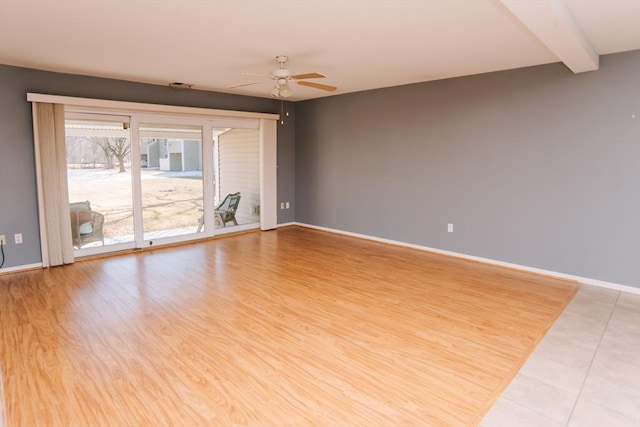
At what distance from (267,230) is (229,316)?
3.85 meters

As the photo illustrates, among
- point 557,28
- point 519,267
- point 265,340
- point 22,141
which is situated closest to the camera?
point 557,28

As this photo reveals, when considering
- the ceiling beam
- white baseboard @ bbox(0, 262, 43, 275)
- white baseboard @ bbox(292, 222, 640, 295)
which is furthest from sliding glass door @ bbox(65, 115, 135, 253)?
the ceiling beam

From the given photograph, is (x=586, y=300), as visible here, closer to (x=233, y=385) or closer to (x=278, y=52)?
(x=233, y=385)

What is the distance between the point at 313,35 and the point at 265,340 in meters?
2.58

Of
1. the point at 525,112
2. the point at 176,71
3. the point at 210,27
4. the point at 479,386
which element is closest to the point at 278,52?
the point at 210,27

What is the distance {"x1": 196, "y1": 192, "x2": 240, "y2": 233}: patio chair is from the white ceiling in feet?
8.13

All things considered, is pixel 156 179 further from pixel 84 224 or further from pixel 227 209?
pixel 227 209

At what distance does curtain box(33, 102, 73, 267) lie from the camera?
4.56 m

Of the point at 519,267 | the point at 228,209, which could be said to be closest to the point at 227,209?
the point at 228,209

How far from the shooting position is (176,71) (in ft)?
15.4

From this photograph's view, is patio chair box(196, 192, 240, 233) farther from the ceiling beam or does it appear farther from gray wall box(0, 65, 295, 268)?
the ceiling beam

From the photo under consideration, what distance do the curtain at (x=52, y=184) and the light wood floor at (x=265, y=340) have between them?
0.32m

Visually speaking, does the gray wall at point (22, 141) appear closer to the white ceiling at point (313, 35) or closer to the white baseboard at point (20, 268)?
the white baseboard at point (20, 268)

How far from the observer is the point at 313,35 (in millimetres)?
3311
